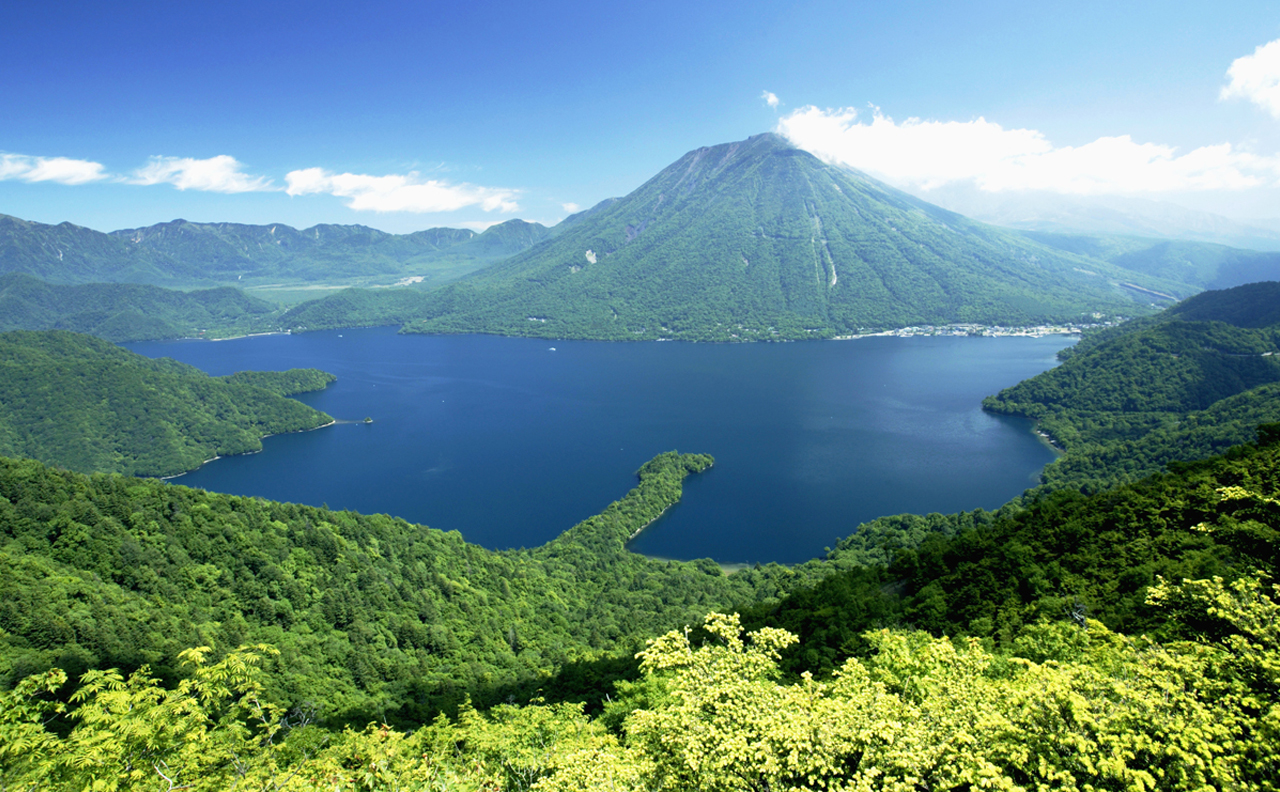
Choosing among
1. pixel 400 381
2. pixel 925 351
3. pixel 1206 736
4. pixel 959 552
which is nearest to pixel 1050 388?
pixel 925 351

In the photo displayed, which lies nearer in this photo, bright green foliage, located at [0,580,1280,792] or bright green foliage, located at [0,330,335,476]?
bright green foliage, located at [0,580,1280,792]

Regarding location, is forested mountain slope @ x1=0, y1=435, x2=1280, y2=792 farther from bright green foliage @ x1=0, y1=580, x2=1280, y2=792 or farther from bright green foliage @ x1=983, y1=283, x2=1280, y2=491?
bright green foliage @ x1=983, y1=283, x2=1280, y2=491

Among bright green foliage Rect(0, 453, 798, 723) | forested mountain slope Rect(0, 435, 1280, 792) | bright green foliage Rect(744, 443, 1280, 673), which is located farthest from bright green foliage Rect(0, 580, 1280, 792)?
bright green foliage Rect(0, 453, 798, 723)

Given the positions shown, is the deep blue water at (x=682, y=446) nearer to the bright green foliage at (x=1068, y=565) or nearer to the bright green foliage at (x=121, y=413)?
the bright green foliage at (x=121, y=413)

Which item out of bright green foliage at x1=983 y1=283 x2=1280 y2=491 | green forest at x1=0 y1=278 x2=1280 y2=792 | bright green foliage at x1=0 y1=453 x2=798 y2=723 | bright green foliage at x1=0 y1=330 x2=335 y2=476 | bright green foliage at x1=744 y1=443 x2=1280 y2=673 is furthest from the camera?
bright green foliage at x1=0 y1=330 x2=335 y2=476

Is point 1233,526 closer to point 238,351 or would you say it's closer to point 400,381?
point 400,381

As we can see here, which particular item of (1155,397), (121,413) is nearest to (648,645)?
(1155,397)
